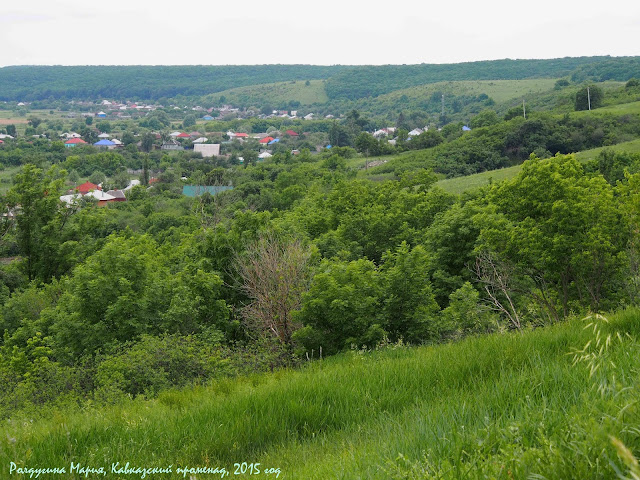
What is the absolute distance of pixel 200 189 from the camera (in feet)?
224

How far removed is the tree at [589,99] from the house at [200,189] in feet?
180

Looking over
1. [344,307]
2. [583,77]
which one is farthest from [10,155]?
[583,77]

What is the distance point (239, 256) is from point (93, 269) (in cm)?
454

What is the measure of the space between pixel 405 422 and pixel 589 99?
295ft

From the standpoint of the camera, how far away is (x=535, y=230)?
Result: 1603 cm

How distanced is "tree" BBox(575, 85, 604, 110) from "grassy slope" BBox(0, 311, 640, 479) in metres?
87.1

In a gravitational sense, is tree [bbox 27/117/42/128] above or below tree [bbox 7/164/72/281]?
above

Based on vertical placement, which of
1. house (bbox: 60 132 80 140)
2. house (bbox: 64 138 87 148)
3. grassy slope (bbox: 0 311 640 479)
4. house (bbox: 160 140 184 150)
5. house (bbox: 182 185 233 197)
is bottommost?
house (bbox: 182 185 233 197)

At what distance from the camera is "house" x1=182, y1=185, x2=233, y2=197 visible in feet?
215

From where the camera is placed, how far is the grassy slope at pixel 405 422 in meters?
2.79

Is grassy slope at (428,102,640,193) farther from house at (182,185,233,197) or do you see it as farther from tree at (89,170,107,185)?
tree at (89,170,107,185)

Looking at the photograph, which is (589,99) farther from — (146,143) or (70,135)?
(70,135)

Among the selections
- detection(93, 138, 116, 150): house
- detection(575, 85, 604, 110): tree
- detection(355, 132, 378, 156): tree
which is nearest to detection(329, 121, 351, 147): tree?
detection(355, 132, 378, 156): tree

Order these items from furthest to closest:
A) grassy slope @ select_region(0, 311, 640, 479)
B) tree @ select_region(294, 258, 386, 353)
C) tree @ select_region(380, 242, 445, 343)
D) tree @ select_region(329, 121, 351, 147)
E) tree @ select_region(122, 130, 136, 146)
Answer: tree @ select_region(122, 130, 136, 146) → tree @ select_region(329, 121, 351, 147) → tree @ select_region(380, 242, 445, 343) → tree @ select_region(294, 258, 386, 353) → grassy slope @ select_region(0, 311, 640, 479)
